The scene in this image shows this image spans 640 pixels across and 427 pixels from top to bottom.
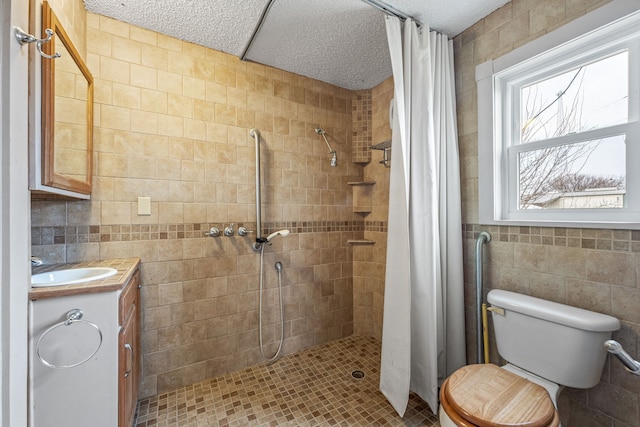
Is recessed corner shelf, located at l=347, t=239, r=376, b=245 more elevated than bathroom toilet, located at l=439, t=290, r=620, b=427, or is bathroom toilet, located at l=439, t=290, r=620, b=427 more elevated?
recessed corner shelf, located at l=347, t=239, r=376, b=245

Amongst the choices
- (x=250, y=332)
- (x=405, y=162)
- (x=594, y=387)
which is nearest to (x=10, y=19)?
(x=405, y=162)

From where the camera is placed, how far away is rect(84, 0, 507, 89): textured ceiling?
150 cm

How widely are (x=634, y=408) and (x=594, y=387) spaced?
12cm

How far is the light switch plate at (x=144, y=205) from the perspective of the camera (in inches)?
65.6

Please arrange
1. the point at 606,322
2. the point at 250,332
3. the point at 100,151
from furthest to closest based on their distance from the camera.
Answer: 1. the point at 250,332
2. the point at 100,151
3. the point at 606,322

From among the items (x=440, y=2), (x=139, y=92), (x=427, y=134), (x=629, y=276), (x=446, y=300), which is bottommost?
(x=446, y=300)

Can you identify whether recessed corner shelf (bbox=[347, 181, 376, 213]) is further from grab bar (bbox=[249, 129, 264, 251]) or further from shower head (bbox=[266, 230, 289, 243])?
grab bar (bbox=[249, 129, 264, 251])

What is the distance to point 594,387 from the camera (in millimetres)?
1209

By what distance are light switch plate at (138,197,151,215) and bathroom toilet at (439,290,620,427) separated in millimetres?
1834

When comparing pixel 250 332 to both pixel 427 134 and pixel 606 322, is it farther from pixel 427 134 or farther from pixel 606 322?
pixel 606 322

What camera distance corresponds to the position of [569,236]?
1279 mm

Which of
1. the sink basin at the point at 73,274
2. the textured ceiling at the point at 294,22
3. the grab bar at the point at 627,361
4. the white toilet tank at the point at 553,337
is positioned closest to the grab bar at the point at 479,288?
the white toilet tank at the point at 553,337

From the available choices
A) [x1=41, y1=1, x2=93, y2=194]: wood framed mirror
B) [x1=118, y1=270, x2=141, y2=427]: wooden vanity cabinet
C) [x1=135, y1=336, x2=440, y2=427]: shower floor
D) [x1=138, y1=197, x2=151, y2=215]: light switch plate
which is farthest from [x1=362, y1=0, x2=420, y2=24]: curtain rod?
[x1=135, y1=336, x2=440, y2=427]: shower floor

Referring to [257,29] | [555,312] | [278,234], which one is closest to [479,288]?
[555,312]
